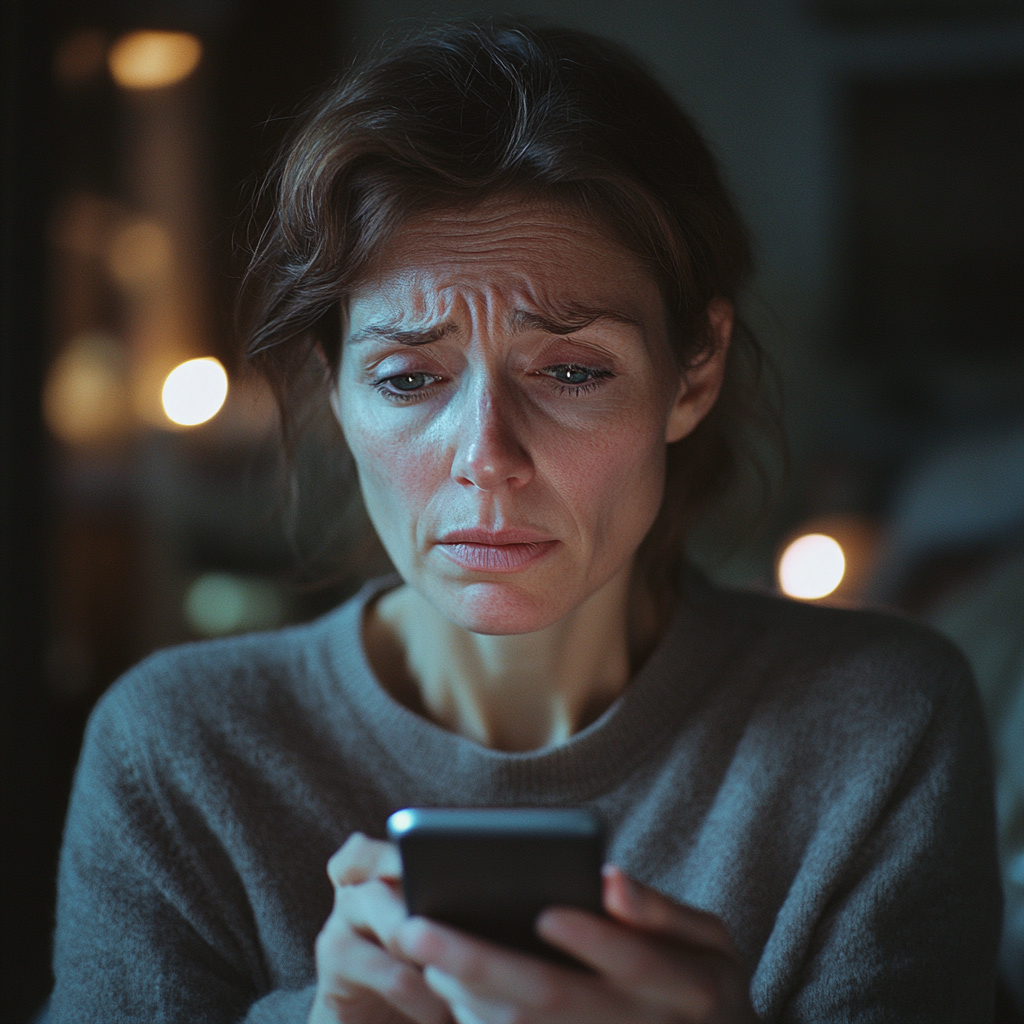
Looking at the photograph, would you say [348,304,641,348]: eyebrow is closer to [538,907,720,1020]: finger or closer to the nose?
the nose

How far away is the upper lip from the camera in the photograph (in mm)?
805

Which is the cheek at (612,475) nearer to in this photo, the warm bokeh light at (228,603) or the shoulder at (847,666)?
the shoulder at (847,666)

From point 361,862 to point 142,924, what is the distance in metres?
0.31

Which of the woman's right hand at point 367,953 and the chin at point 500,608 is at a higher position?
the chin at point 500,608

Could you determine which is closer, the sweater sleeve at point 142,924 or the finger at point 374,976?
the finger at point 374,976

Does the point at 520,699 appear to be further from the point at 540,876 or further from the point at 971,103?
the point at 971,103

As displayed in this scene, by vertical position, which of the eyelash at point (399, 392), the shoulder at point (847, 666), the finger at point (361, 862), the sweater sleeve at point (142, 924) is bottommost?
the sweater sleeve at point (142, 924)

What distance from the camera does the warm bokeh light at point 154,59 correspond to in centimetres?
254

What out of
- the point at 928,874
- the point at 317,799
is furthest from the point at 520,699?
the point at 928,874

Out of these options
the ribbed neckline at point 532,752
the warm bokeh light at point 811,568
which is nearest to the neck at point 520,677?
the ribbed neckline at point 532,752

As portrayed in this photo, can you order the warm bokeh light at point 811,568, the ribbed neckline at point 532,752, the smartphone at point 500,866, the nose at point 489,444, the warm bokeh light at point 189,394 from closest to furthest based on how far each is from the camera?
the smartphone at point 500,866 < the nose at point 489,444 < the ribbed neckline at point 532,752 < the warm bokeh light at point 189,394 < the warm bokeh light at point 811,568

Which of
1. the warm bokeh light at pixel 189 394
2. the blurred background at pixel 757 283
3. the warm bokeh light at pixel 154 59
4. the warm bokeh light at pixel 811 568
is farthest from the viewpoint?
the warm bokeh light at pixel 154 59

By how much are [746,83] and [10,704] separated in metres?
2.24

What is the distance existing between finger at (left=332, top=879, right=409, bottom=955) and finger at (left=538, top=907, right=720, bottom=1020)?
95mm
